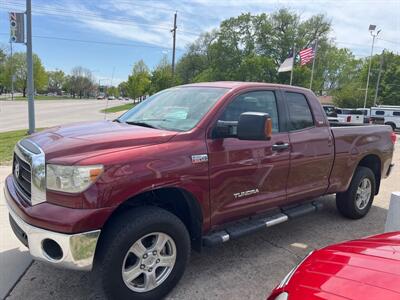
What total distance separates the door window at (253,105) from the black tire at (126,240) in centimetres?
112

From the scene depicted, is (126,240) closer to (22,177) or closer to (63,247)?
(63,247)

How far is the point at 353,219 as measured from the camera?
521 centimetres

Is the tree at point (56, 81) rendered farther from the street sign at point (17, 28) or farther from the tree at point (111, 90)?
the street sign at point (17, 28)

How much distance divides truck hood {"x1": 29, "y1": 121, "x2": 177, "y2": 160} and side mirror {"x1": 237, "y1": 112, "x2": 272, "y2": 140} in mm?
597

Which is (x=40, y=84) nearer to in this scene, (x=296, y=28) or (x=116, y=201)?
(x=296, y=28)

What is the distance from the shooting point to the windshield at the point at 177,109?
332 cm

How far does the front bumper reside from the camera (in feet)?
8.09

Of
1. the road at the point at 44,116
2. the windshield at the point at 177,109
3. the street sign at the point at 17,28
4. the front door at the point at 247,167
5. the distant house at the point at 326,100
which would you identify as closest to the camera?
the front door at the point at 247,167

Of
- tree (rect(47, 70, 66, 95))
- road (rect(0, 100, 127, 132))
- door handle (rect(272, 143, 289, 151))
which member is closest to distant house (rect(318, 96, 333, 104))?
road (rect(0, 100, 127, 132))

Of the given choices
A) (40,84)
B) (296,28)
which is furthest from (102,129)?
(40,84)

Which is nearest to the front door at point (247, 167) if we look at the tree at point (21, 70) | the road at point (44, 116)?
the road at point (44, 116)

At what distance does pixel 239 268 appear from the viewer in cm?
361

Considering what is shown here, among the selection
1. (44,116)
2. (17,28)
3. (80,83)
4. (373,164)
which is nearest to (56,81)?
(80,83)

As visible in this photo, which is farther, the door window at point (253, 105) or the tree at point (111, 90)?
the tree at point (111, 90)
